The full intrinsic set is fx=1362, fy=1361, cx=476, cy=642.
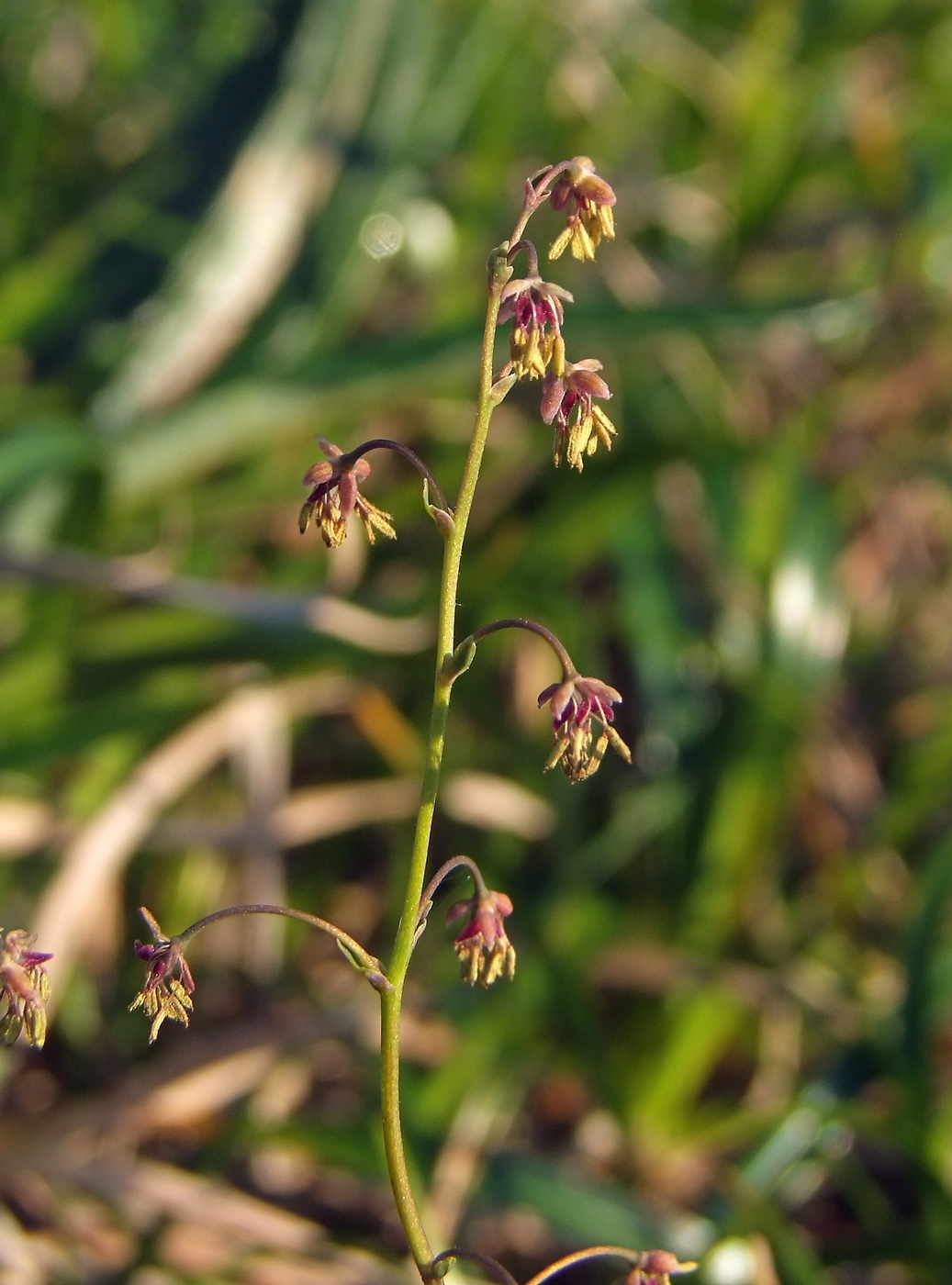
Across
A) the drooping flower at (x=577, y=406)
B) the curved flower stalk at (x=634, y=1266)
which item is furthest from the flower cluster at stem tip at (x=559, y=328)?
the curved flower stalk at (x=634, y=1266)

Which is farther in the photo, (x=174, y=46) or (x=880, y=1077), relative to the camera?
(x=174, y=46)

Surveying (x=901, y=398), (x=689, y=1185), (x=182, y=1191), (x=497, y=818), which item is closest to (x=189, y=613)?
(x=497, y=818)

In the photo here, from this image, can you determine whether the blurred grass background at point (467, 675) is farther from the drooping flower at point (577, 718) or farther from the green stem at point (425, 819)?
the drooping flower at point (577, 718)

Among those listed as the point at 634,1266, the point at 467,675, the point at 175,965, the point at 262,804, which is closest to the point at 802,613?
the point at 467,675

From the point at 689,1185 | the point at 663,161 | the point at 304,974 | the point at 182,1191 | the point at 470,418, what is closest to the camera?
the point at 182,1191

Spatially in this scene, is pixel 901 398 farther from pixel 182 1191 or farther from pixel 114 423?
pixel 182 1191

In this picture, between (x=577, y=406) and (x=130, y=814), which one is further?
(x=130, y=814)

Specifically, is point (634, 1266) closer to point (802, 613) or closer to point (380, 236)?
point (802, 613)
